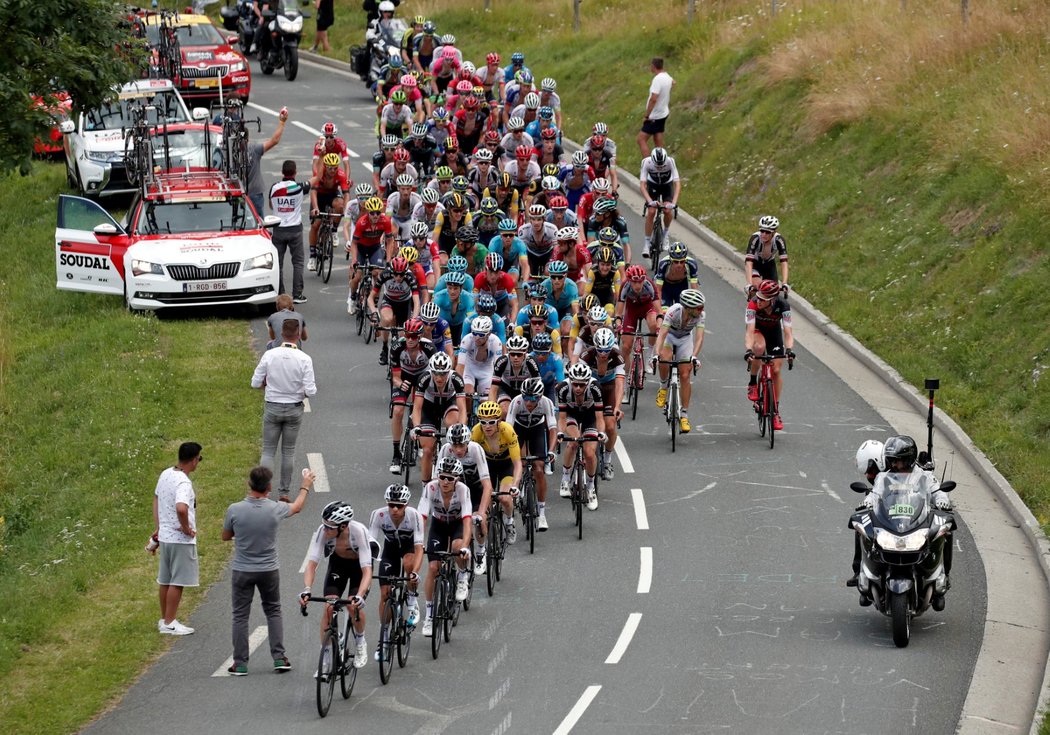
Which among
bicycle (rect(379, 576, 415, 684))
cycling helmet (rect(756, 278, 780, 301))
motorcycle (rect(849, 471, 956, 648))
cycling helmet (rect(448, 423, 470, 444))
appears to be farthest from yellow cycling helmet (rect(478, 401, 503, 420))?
cycling helmet (rect(756, 278, 780, 301))

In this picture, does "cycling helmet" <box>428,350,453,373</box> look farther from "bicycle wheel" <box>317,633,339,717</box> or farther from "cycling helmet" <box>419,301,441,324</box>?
"bicycle wheel" <box>317,633,339,717</box>

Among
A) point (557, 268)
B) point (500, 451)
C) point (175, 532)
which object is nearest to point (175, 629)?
point (175, 532)

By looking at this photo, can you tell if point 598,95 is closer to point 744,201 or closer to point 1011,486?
point 744,201

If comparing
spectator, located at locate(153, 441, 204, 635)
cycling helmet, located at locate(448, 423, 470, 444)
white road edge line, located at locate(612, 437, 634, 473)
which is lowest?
white road edge line, located at locate(612, 437, 634, 473)

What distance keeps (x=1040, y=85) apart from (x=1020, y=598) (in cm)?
1338

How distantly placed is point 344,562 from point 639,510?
17.2ft

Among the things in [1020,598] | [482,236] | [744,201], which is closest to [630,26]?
[744,201]

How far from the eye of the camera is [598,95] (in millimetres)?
39250

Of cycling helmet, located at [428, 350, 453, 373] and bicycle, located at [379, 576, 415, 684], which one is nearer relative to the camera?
bicycle, located at [379, 576, 415, 684]

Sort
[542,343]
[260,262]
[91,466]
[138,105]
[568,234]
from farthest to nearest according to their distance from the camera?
[138,105] → [260,262] → [568,234] → [91,466] → [542,343]

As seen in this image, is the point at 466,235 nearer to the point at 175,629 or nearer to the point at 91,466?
the point at 91,466

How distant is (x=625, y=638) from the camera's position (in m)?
15.5

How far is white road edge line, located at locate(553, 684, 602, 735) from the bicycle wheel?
5.87 feet

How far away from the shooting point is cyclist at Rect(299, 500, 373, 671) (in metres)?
13.9
